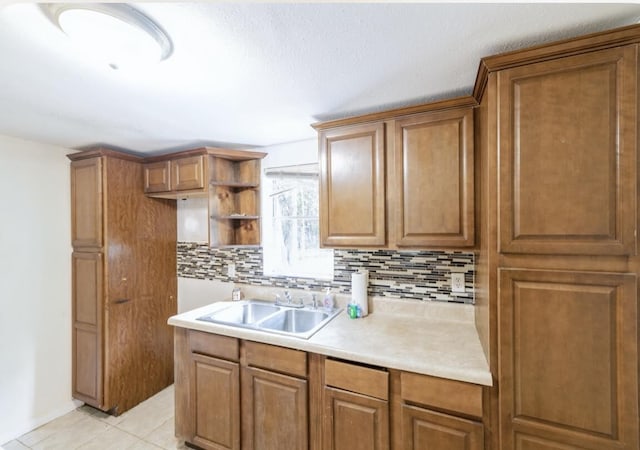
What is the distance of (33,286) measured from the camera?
2.27 meters

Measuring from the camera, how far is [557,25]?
1.03m

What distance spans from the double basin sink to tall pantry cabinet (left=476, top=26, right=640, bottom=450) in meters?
1.10

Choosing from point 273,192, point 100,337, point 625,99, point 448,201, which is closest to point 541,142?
point 625,99

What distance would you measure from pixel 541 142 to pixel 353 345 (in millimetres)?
1245

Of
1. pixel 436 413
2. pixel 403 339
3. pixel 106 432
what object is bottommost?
pixel 106 432

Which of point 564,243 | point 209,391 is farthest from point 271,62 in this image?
point 209,391

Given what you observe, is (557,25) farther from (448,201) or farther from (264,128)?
(264,128)

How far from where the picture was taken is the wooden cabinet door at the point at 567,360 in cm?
99

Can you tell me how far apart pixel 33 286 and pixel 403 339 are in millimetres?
2886

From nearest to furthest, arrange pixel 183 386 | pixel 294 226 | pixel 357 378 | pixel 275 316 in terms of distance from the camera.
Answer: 1. pixel 357 378
2. pixel 183 386
3. pixel 275 316
4. pixel 294 226

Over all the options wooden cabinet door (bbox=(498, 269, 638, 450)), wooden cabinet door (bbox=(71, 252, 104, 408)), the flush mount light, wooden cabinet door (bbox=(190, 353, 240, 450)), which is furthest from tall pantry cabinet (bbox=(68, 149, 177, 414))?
wooden cabinet door (bbox=(498, 269, 638, 450))

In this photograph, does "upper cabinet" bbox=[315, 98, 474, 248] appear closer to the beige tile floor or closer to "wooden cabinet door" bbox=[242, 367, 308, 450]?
"wooden cabinet door" bbox=[242, 367, 308, 450]

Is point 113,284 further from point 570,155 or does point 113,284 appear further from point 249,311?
point 570,155

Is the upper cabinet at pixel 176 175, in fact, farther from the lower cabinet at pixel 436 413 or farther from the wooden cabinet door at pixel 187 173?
the lower cabinet at pixel 436 413
